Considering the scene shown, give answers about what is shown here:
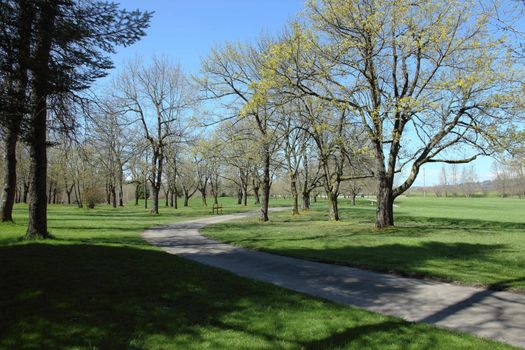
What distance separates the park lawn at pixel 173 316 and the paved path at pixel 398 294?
1.67 feet

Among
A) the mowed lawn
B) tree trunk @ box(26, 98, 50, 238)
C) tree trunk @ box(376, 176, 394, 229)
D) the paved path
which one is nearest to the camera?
the paved path

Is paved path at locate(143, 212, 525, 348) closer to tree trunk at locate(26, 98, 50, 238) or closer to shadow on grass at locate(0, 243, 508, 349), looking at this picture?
shadow on grass at locate(0, 243, 508, 349)

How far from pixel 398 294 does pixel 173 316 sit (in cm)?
407

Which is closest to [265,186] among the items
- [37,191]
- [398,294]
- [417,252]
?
[417,252]

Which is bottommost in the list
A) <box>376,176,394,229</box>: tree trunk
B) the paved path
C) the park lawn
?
the paved path

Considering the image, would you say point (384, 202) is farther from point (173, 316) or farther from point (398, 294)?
point (173, 316)

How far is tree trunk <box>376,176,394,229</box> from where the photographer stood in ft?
58.6

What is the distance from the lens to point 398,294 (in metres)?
7.12

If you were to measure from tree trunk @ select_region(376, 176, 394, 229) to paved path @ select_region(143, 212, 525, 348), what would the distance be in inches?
332

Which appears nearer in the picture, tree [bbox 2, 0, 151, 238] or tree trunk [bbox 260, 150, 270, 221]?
tree [bbox 2, 0, 151, 238]

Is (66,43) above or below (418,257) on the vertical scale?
above

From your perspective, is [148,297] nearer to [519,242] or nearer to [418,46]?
[519,242]

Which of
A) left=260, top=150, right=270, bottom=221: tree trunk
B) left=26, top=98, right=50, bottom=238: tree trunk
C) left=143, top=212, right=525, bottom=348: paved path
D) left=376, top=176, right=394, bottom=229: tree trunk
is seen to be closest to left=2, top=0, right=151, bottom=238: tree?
left=26, top=98, right=50, bottom=238: tree trunk

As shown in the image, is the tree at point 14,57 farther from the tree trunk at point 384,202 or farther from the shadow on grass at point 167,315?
the tree trunk at point 384,202
